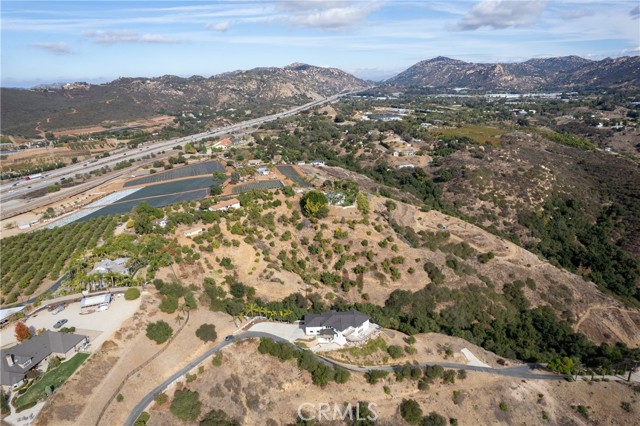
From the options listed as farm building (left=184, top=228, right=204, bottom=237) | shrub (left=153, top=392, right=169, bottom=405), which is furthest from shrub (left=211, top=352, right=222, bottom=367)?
farm building (left=184, top=228, right=204, bottom=237)

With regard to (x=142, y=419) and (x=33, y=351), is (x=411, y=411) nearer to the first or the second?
(x=142, y=419)

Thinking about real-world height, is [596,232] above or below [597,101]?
below

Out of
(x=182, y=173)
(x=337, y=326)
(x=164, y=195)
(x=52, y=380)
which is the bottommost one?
(x=337, y=326)

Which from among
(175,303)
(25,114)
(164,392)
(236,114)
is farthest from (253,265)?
(25,114)

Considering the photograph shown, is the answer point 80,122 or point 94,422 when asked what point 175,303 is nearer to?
point 94,422

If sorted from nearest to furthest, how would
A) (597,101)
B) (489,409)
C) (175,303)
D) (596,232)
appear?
(489,409) → (175,303) → (596,232) → (597,101)

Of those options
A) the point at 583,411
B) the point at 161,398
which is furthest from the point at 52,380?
the point at 583,411
